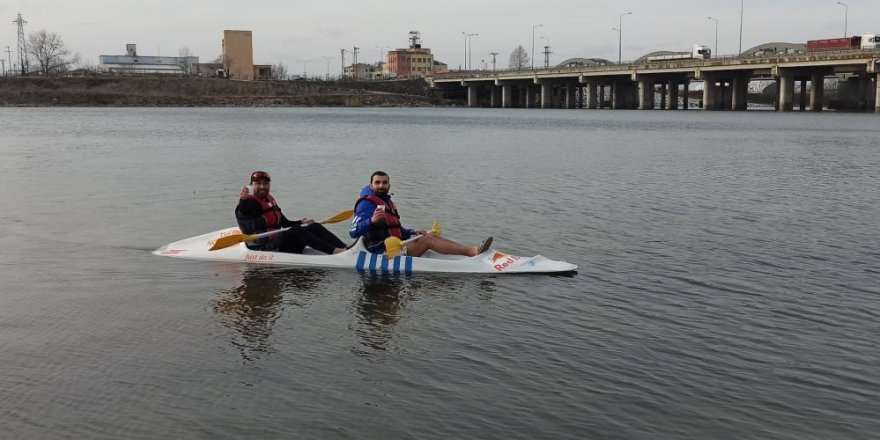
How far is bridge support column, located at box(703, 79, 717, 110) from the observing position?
122812 millimetres

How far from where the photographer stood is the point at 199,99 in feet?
499

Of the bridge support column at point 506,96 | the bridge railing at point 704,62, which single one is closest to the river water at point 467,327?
the bridge railing at point 704,62

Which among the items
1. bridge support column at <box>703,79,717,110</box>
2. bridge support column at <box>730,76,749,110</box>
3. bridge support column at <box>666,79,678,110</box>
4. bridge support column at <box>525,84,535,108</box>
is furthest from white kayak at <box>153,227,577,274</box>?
bridge support column at <box>525,84,535,108</box>

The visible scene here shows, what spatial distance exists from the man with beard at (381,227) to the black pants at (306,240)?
0.79m

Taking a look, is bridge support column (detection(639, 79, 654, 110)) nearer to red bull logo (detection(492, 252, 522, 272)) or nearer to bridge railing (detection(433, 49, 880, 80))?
bridge railing (detection(433, 49, 880, 80))

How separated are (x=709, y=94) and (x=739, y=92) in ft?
21.3

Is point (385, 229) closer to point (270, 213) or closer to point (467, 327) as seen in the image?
point (270, 213)

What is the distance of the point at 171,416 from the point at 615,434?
4.20m

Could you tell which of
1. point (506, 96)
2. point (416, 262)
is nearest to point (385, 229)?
point (416, 262)

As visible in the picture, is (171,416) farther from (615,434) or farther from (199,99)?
(199,99)

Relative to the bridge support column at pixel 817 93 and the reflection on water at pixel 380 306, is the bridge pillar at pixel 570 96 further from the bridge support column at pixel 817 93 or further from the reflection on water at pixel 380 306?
the reflection on water at pixel 380 306

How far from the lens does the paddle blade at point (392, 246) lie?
1419 cm

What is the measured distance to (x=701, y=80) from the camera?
134 metres

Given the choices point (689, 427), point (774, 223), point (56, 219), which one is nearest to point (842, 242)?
point (774, 223)
